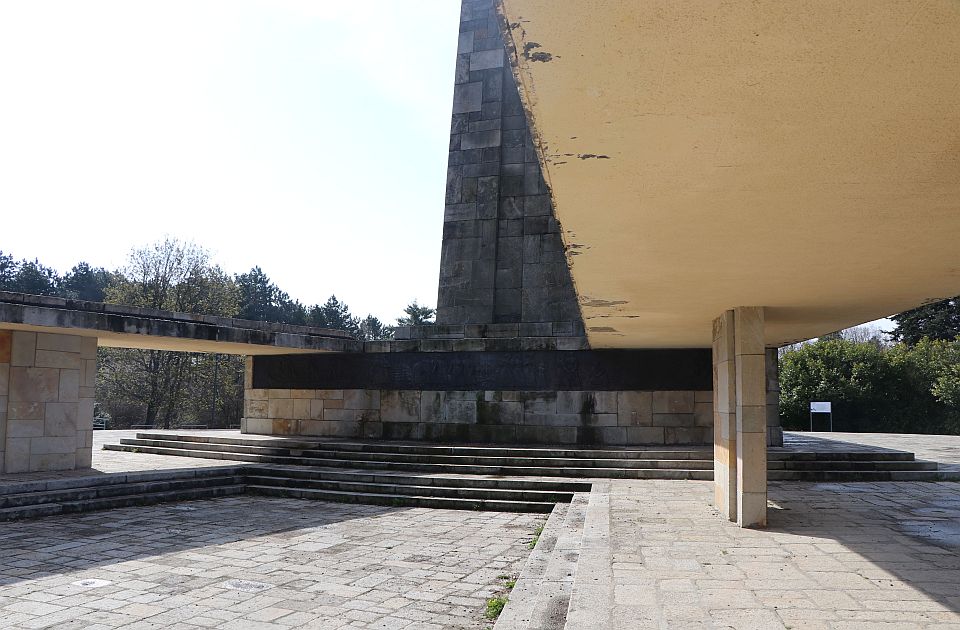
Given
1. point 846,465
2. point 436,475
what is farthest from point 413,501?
point 846,465

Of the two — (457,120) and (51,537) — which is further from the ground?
(457,120)

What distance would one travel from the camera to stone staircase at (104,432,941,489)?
12023mm

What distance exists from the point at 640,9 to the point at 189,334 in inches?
470

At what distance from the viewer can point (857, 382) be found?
2775 centimetres

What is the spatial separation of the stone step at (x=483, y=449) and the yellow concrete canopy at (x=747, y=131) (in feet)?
23.9

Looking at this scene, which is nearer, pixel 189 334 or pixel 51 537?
pixel 51 537

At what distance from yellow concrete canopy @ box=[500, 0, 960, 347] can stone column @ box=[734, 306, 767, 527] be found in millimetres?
1979

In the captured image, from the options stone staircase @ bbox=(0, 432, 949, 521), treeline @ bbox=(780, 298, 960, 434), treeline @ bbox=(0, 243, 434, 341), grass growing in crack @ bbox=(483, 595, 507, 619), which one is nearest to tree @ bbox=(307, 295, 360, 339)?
treeline @ bbox=(0, 243, 434, 341)

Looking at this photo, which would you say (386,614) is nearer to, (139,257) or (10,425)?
(10,425)

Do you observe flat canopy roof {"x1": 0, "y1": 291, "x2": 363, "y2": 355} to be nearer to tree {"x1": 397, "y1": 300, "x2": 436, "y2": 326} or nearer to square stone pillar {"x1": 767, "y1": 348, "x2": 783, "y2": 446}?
square stone pillar {"x1": 767, "y1": 348, "x2": 783, "y2": 446}

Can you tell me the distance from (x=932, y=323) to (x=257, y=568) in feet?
130

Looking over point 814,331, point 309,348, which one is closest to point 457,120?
point 309,348

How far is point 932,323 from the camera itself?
3700 centimetres

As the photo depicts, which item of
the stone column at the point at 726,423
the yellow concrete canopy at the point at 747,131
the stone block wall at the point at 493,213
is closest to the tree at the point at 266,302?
the stone block wall at the point at 493,213
